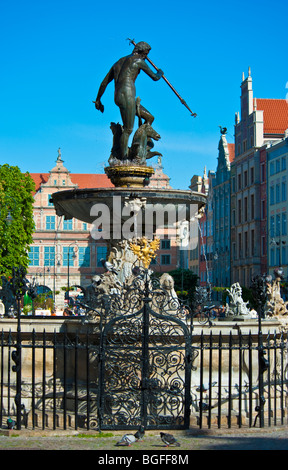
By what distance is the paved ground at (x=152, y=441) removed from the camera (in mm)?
10938

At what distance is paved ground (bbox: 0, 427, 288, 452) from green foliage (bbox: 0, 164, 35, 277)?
2941cm

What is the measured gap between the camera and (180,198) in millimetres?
15586

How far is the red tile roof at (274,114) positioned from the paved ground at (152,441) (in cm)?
5795

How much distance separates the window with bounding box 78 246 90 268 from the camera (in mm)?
78938

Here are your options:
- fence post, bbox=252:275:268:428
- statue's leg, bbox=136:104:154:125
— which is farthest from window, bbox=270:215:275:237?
fence post, bbox=252:275:268:428

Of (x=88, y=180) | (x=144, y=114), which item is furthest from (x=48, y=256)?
(x=144, y=114)

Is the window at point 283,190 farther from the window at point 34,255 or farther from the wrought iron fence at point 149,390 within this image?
the wrought iron fence at point 149,390

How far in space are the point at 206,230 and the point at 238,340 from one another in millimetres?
70256

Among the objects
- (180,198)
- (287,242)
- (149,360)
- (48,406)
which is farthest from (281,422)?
(287,242)

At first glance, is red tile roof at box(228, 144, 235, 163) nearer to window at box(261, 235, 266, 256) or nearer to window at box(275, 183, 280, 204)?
window at box(261, 235, 266, 256)

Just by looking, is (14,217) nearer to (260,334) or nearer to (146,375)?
(146,375)

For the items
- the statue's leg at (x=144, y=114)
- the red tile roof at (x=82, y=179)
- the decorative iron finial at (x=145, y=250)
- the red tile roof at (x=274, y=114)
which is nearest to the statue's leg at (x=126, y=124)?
the statue's leg at (x=144, y=114)

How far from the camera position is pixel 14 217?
45.5 m

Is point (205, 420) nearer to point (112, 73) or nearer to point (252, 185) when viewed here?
point (112, 73)
